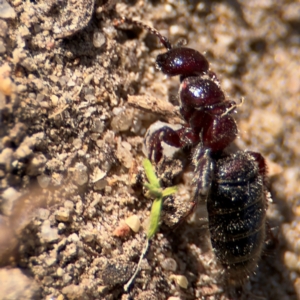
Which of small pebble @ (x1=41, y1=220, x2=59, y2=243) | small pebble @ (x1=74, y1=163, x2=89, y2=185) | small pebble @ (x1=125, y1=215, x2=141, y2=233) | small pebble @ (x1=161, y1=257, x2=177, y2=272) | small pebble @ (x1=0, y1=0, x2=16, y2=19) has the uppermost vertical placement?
small pebble @ (x1=0, y1=0, x2=16, y2=19)

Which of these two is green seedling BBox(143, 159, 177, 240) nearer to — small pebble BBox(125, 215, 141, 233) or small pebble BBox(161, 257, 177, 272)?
small pebble BBox(125, 215, 141, 233)

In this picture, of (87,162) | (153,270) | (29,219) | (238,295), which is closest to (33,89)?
(87,162)

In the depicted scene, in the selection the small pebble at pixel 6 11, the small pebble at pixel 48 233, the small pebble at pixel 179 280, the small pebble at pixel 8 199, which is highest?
the small pebble at pixel 6 11

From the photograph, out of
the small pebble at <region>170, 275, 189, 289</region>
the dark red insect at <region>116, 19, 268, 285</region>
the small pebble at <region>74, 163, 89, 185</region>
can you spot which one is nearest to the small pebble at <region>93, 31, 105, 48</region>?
the dark red insect at <region>116, 19, 268, 285</region>

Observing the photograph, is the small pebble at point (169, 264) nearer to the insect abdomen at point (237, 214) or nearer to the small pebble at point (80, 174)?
the insect abdomen at point (237, 214)

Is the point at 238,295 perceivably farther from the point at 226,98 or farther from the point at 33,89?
the point at 33,89

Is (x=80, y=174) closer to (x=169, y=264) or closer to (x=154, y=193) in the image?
(x=154, y=193)

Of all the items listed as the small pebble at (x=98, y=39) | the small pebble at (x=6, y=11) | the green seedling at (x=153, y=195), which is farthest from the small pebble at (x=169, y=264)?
the small pebble at (x=6, y=11)
